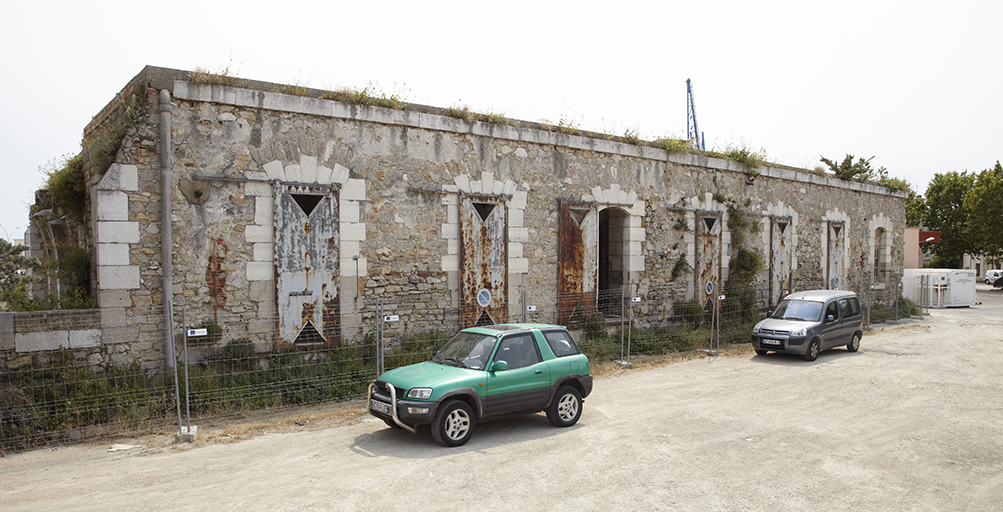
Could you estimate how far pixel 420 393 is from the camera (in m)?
6.97

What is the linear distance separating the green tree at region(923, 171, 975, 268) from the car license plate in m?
51.3

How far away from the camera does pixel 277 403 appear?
9141mm

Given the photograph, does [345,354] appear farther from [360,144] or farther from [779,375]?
[779,375]

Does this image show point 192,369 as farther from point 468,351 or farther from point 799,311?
point 799,311

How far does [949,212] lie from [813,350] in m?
43.6

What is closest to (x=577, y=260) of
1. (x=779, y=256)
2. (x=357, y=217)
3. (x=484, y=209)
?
(x=484, y=209)

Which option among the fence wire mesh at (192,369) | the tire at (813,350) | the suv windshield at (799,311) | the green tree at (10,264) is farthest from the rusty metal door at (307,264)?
the suv windshield at (799,311)

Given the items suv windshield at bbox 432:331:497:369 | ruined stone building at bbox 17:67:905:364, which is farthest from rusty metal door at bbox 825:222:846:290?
suv windshield at bbox 432:331:497:369

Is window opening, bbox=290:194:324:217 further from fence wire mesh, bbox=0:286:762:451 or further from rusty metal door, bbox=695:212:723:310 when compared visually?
rusty metal door, bbox=695:212:723:310

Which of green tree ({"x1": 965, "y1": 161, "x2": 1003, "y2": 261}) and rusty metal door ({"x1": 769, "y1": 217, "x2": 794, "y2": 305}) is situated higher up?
green tree ({"x1": 965, "y1": 161, "x2": 1003, "y2": 261})

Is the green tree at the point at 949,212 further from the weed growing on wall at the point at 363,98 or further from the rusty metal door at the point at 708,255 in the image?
the weed growing on wall at the point at 363,98

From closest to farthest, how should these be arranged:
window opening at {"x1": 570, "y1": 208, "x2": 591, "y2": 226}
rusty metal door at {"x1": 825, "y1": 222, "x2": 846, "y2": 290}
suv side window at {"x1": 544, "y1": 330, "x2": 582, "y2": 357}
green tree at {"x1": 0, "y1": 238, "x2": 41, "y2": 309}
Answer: suv side window at {"x1": 544, "y1": 330, "x2": 582, "y2": 357}, green tree at {"x1": 0, "y1": 238, "x2": 41, "y2": 309}, window opening at {"x1": 570, "y1": 208, "x2": 591, "y2": 226}, rusty metal door at {"x1": 825, "y1": 222, "x2": 846, "y2": 290}

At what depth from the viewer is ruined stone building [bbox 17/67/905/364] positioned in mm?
9125

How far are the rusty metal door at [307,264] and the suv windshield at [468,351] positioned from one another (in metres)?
3.29
